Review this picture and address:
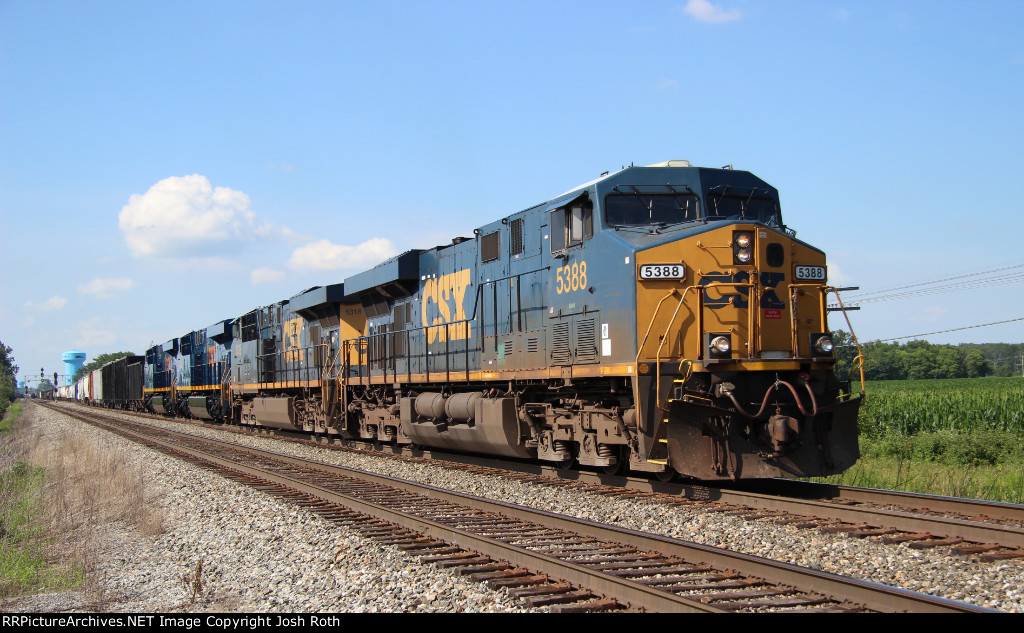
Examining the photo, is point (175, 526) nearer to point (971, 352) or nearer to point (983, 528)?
point (983, 528)

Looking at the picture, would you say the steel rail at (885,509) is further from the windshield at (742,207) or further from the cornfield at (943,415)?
the cornfield at (943,415)

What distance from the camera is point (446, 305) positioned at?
556 inches

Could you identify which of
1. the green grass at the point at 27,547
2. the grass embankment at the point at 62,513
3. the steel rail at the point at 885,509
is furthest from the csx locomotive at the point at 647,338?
the green grass at the point at 27,547

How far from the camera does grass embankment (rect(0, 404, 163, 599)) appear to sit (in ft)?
22.7

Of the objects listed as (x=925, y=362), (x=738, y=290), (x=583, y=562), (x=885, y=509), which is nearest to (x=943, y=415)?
(x=738, y=290)

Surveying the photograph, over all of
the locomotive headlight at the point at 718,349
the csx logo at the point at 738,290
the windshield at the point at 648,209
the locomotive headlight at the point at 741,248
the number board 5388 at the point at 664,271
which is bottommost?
the locomotive headlight at the point at 718,349

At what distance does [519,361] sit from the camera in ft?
36.8

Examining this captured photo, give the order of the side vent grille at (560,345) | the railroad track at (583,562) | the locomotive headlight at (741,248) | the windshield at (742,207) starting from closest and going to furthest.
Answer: the railroad track at (583,562) → the locomotive headlight at (741,248) → the windshield at (742,207) → the side vent grille at (560,345)

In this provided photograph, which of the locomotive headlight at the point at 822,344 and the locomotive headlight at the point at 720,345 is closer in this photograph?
the locomotive headlight at the point at 720,345

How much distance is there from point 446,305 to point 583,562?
8.72 m

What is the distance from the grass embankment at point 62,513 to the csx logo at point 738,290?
6470 millimetres

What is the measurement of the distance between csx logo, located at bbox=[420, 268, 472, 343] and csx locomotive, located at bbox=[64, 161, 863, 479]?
0.17ft

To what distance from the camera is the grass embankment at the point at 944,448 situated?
10.2 metres
